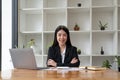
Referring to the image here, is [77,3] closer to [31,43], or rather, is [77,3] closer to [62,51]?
[31,43]

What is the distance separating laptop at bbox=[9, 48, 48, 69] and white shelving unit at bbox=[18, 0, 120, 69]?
1962 millimetres

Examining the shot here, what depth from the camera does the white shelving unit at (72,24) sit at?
13.1 ft

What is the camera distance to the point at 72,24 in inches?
167

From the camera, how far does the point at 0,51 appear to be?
12.2 feet

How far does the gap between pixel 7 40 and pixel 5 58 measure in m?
0.36

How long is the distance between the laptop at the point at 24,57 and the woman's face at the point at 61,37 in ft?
2.76

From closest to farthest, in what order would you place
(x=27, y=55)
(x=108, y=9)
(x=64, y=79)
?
(x=64, y=79)
(x=27, y=55)
(x=108, y=9)

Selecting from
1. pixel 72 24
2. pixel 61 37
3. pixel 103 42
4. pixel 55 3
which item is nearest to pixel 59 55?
pixel 61 37

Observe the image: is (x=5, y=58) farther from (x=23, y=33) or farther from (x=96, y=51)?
(x=96, y=51)

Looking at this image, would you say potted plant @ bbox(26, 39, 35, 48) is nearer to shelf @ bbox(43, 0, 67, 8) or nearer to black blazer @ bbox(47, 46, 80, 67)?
shelf @ bbox(43, 0, 67, 8)

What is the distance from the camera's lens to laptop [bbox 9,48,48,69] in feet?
6.21

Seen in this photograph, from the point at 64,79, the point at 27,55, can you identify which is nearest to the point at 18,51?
the point at 27,55

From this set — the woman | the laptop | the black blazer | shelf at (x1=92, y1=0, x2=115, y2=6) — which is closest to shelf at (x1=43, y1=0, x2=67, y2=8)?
shelf at (x1=92, y1=0, x2=115, y2=6)

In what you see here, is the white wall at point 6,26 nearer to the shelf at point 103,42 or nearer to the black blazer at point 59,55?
the black blazer at point 59,55
